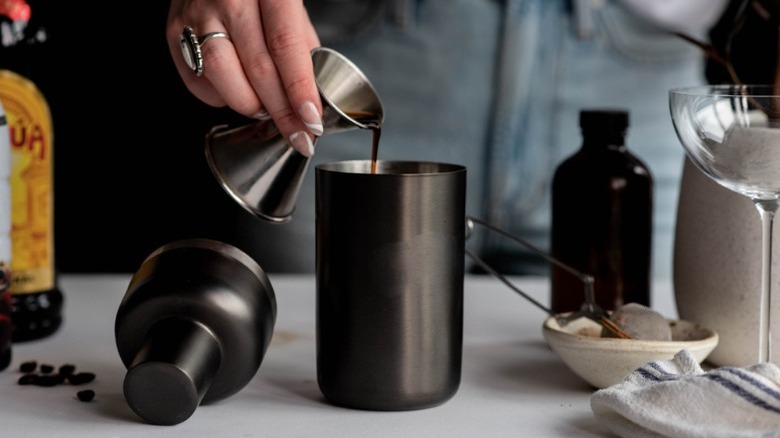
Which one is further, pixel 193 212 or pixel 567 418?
pixel 193 212

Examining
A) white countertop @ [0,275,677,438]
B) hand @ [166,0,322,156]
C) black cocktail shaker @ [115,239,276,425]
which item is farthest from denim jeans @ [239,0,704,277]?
black cocktail shaker @ [115,239,276,425]

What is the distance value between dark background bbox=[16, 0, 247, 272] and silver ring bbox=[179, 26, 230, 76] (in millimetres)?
595

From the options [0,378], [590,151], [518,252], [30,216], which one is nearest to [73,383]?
[0,378]

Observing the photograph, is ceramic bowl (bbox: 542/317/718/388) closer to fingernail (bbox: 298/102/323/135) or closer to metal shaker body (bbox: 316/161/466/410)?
metal shaker body (bbox: 316/161/466/410)

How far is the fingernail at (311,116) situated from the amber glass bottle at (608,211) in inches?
12.9

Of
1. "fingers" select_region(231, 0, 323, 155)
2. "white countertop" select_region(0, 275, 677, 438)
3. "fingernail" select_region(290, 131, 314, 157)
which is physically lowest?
"white countertop" select_region(0, 275, 677, 438)

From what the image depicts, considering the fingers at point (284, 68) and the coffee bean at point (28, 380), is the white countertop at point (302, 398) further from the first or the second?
the fingers at point (284, 68)

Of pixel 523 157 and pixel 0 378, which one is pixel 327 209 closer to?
pixel 0 378

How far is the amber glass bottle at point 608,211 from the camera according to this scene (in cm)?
101

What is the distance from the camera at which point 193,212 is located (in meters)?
1.53

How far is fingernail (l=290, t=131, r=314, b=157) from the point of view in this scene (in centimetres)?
82

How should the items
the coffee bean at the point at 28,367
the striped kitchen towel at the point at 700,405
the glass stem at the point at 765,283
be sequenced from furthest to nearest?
the coffee bean at the point at 28,367, the glass stem at the point at 765,283, the striped kitchen towel at the point at 700,405

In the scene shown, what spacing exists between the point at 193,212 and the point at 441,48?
0.45 m

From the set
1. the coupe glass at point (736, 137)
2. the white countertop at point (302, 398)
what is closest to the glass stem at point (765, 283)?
the coupe glass at point (736, 137)
